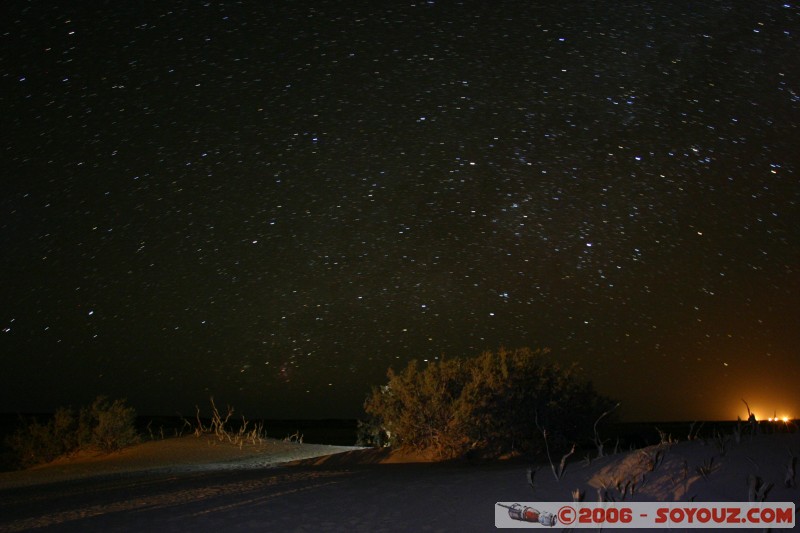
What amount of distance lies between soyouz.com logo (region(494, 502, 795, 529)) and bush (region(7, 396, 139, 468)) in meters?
20.8

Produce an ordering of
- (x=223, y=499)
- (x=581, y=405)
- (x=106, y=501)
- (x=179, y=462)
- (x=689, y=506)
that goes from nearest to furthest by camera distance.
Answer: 1. (x=689, y=506)
2. (x=223, y=499)
3. (x=106, y=501)
4. (x=581, y=405)
5. (x=179, y=462)

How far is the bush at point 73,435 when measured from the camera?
24375 millimetres

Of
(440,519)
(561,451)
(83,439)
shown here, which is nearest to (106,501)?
(440,519)

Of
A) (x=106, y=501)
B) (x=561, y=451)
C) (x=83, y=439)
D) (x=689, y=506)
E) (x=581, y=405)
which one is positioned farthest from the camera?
(x=83, y=439)

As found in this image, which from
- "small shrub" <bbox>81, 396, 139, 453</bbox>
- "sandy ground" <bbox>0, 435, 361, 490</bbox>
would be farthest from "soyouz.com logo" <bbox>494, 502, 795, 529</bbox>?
"small shrub" <bbox>81, 396, 139, 453</bbox>

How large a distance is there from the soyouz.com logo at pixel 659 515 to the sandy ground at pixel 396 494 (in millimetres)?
197

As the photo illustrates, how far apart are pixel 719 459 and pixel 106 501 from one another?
27.0ft

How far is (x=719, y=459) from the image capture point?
8.02 metres

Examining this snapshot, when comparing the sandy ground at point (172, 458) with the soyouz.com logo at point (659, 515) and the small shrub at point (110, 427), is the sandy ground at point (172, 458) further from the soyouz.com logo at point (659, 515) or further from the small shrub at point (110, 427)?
the soyouz.com logo at point (659, 515)

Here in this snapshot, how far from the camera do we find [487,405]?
54.0 ft

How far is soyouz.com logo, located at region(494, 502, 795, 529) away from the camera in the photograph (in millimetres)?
6324

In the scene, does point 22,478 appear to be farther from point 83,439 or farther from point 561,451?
point 561,451

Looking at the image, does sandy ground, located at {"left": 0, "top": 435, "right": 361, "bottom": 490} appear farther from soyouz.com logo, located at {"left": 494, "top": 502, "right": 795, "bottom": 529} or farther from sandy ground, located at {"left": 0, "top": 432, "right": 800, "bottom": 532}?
soyouz.com logo, located at {"left": 494, "top": 502, "right": 795, "bottom": 529}

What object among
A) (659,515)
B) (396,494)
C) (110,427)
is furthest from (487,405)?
(110,427)
